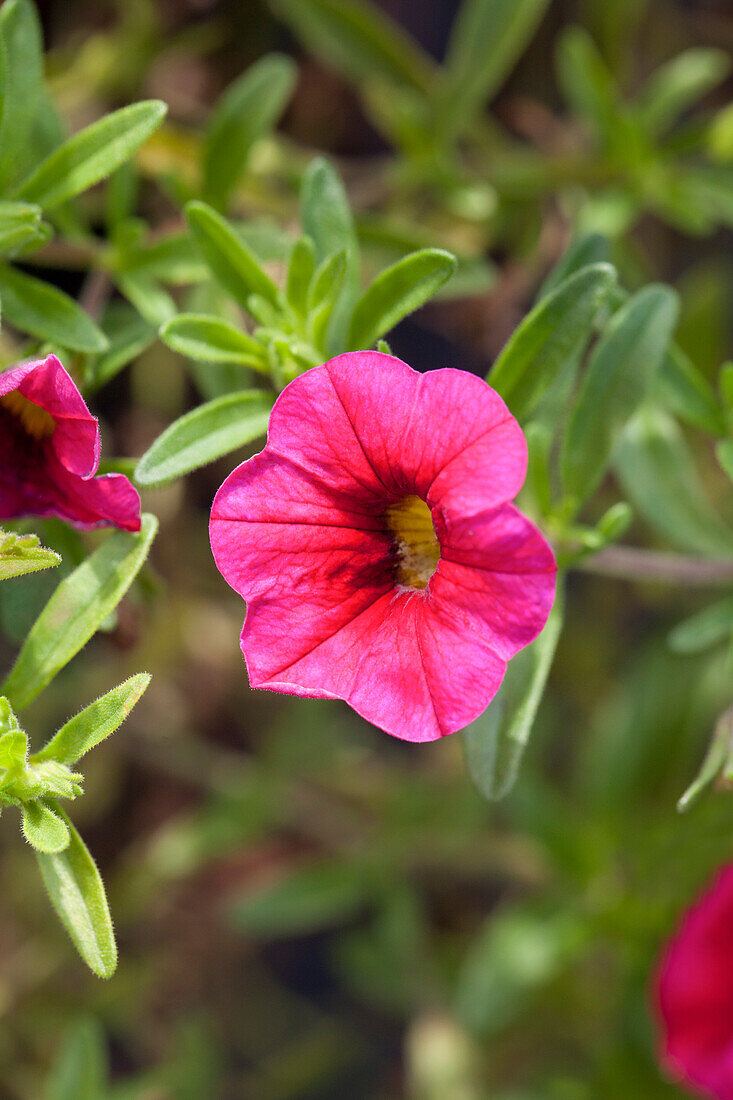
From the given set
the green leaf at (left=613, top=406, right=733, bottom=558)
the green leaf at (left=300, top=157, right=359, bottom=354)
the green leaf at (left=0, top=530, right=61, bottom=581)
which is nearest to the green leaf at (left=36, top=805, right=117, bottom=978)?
the green leaf at (left=0, top=530, right=61, bottom=581)

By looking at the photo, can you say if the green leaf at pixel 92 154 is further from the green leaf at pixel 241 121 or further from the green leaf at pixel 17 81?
the green leaf at pixel 241 121

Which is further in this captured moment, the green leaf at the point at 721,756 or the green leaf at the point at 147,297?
the green leaf at the point at 147,297

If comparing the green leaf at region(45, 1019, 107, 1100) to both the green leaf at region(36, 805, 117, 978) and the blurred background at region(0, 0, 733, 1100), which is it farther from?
the green leaf at region(36, 805, 117, 978)

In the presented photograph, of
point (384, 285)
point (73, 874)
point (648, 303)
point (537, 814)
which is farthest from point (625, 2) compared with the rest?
point (73, 874)

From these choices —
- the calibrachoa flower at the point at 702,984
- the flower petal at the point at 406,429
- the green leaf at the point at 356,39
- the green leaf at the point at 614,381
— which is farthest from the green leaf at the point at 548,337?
the green leaf at the point at 356,39

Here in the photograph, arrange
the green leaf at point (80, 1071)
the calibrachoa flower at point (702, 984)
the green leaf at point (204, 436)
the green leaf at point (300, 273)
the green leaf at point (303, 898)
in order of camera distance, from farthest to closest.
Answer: the green leaf at point (303, 898) → the green leaf at point (80, 1071) → the calibrachoa flower at point (702, 984) → the green leaf at point (300, 273) → the green leaf at point (204, 436)

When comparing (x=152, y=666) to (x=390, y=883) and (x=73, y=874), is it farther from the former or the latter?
(x=73, y=874)

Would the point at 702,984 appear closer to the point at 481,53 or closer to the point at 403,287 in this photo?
the point at 403,287
